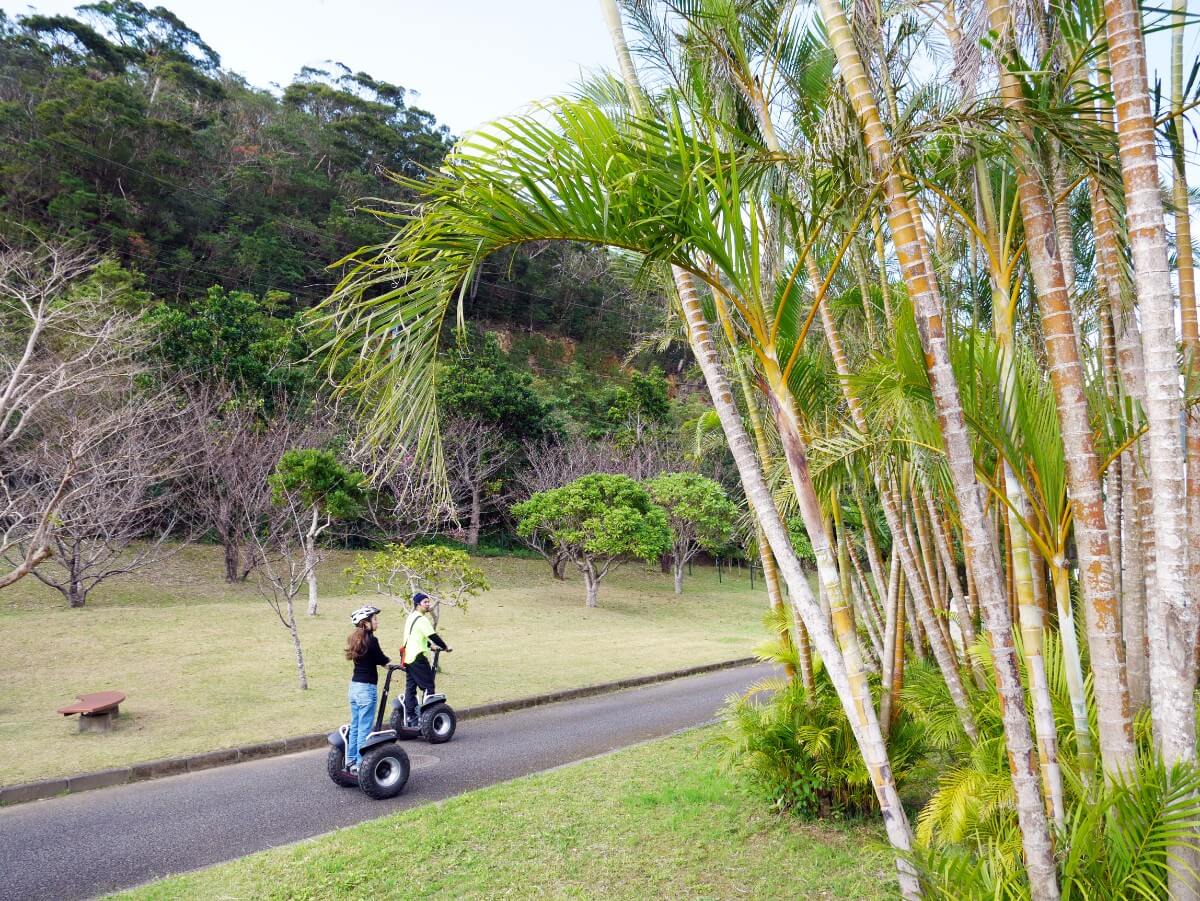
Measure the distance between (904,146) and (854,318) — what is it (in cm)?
432

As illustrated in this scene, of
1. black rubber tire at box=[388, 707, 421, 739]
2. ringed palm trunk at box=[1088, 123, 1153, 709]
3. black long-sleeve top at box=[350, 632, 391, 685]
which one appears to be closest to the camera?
ringed palm trunk at box=[1088, 123, 1153, 709]

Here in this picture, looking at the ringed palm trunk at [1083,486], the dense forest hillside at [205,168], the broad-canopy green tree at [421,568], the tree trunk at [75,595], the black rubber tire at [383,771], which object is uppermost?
the dense forest hillside at [205,168]

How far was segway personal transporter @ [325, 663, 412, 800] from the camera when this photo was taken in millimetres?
5730

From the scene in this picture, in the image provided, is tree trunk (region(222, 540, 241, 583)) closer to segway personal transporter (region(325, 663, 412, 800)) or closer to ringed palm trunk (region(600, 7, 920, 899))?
segway personal transporter (region(325, 663, 412, 800))

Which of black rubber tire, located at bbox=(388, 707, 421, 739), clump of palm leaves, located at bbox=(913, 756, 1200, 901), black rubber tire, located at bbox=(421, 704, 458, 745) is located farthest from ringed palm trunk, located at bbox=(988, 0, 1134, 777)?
black rubber tire, located at bbox=(388, 707, 421, 739)

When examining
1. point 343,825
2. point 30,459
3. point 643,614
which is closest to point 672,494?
point 643,614

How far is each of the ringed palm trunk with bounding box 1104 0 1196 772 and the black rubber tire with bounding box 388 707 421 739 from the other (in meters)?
6.75

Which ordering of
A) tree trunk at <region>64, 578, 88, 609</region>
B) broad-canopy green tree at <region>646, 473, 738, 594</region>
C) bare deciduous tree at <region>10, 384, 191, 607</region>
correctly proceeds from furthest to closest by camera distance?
broad-canopy green tree at <region>646, 473, 738, 594</region>
tree trunk at <region>64, 578, 88, 609</region>
bare deciduous tree at <region>10, 384, 191, 607</region>

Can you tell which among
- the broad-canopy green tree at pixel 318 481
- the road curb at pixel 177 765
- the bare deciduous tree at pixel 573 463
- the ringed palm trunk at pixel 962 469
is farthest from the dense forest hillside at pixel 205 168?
the ringed palm trunk at pixel 962 469

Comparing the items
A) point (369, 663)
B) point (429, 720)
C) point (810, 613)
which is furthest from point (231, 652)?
point (810, 613)

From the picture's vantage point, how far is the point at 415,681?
7.91 meters

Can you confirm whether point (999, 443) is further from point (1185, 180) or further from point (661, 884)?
point (661, 884)

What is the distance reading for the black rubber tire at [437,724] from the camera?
7754 millimetres

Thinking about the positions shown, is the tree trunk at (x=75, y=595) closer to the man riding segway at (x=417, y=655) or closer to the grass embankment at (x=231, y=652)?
the grass embankment at (x=231, y=652)
